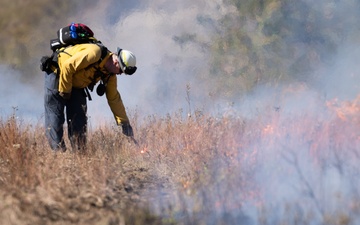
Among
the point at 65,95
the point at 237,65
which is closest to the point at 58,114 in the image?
the point at 65,95

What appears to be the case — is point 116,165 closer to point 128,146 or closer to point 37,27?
point 128,146

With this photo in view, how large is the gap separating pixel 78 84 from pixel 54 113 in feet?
1.10

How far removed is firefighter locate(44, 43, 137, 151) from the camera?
4.32 m

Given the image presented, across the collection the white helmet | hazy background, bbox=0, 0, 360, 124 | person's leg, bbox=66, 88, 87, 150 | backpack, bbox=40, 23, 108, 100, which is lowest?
person's leg, bbox=66, 88, 87, 150

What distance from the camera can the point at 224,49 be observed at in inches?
347

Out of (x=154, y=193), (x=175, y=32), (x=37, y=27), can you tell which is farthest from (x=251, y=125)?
(x=37, y=27)

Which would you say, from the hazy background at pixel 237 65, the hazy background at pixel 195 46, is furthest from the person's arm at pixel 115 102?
the hazy background at pixel 195 46

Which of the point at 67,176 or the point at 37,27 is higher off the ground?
the point at 37,27

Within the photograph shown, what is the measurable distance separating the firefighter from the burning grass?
24 cm

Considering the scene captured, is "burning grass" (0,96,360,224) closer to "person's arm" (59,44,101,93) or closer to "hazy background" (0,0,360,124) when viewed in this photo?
"person's arm" (59,44,101,93)

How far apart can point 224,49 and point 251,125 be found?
497cm

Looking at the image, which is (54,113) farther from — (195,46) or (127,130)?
(195,46)

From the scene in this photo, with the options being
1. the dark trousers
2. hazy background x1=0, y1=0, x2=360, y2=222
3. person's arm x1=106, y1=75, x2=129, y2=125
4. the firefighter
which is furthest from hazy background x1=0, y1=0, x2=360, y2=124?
the dark trousers

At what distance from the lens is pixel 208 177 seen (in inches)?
129
